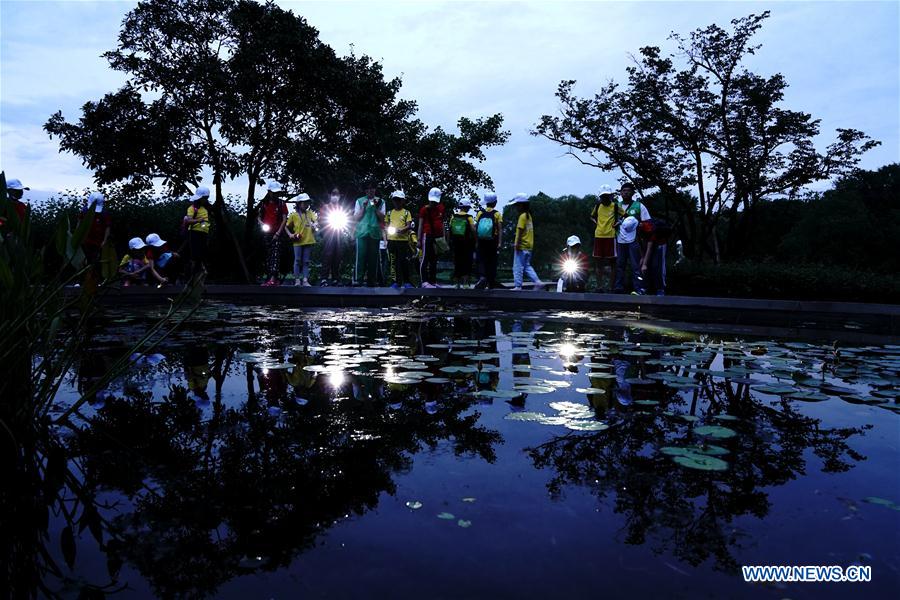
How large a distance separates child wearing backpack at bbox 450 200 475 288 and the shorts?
8.59 ft

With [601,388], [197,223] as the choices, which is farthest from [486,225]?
[601,388]

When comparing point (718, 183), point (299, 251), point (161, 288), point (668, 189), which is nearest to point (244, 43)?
point (299, 251)

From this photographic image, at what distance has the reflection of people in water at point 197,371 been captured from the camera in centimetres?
379

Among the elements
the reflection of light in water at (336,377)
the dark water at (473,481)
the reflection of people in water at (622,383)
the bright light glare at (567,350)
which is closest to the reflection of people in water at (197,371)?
the dark water at (473,481)

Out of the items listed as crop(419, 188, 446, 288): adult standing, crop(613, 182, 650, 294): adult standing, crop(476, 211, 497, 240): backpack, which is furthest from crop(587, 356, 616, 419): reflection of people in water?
crop(419, 188, 446, 288): adult standing

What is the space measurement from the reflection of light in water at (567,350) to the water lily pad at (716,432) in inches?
94.3

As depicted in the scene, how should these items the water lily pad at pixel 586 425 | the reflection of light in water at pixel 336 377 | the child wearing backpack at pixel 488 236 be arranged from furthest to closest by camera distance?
the child wearing backpack at pixel 488 236, the reflection of light in water at pixel 336 377, the water lily pad at pixel 586 425

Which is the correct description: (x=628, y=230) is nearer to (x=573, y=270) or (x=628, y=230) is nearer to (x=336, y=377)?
(x=573, y=270)

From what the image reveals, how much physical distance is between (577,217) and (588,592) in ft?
231

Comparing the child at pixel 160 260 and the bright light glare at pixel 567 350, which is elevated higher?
the child at pixel 160 260

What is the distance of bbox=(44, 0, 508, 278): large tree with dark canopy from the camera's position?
18562 mm

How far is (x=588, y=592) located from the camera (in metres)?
1.63

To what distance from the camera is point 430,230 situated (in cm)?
1333

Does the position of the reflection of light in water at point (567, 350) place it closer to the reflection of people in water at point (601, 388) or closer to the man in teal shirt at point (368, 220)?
the reflection of people in water at point (601, 388)
